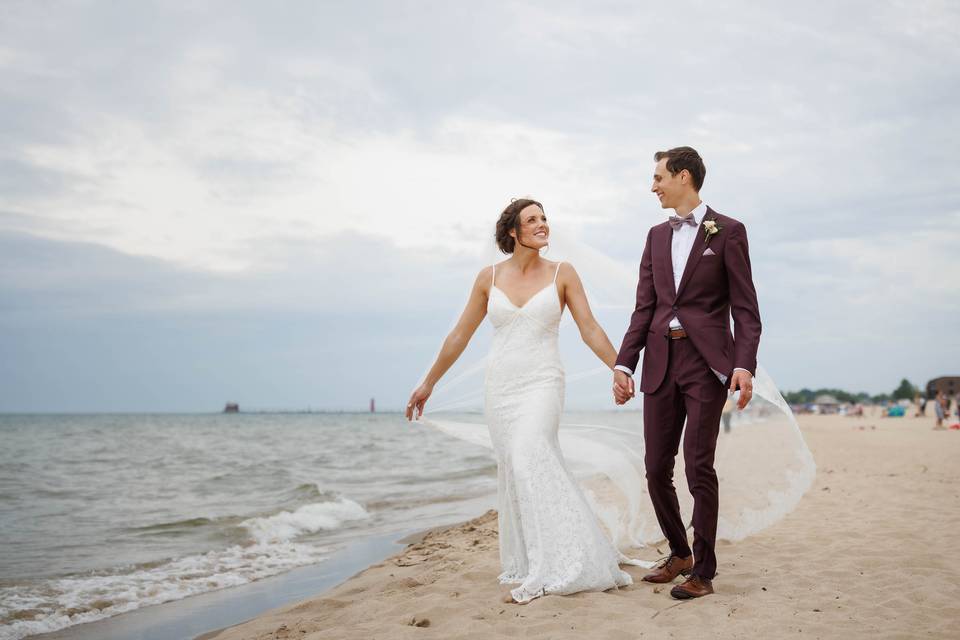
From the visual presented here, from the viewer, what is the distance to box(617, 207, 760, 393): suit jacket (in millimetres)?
3967

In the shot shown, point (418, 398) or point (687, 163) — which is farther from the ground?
point (687, 163)

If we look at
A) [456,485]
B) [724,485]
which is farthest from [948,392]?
[724,485]

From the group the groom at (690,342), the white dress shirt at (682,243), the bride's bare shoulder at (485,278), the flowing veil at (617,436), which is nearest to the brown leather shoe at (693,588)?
the groom at (690,342)

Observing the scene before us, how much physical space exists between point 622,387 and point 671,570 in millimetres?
1213

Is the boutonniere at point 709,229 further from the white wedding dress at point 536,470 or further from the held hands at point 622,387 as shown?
the white wedding dress at point 536,470

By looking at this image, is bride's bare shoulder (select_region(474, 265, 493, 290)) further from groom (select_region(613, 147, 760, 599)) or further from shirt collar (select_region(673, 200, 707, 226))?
shirt collar (select_region(673, 200, 707, 226))

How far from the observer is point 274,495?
13.6 meters

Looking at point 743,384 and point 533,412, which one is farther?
point 533,412

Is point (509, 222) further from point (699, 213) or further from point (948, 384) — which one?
point (948, 384)

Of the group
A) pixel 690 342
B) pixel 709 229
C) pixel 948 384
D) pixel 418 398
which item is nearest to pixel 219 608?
pixel 418 398

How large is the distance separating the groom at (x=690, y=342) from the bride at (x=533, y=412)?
43 centimetres

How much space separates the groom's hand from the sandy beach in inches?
44.3

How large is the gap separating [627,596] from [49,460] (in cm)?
2150

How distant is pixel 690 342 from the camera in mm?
4098
